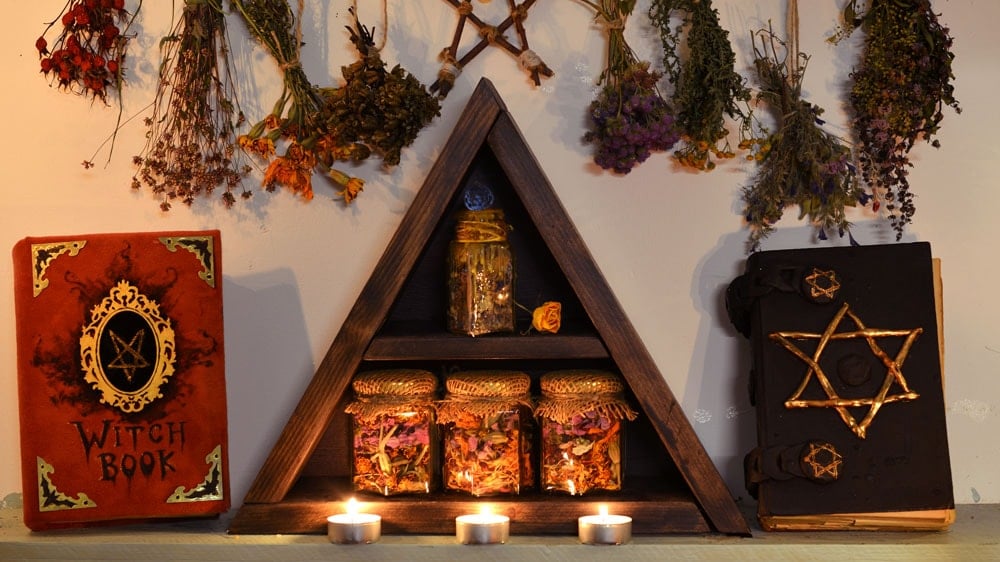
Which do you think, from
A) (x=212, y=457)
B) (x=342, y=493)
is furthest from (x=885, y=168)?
(x=212, y=457)

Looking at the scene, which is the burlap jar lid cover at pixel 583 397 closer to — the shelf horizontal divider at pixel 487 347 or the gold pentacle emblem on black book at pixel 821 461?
the shelf horizontal divider at pixel 487 347

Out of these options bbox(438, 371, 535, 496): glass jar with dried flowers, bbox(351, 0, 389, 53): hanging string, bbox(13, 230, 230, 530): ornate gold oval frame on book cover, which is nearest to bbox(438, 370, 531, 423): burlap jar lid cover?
bbox(438, 371, 535, 496): glass jar with dried flowers

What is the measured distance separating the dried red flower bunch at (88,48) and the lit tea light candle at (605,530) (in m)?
0.91

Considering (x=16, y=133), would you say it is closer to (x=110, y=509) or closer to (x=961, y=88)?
(x=110, y=509)

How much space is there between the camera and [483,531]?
1.29 meters

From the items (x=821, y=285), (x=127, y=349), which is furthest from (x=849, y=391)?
(x=127, y=349)

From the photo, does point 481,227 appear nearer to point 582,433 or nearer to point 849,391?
point 582,433

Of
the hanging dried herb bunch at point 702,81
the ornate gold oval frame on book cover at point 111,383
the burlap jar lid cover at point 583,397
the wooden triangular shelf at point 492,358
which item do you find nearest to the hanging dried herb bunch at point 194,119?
the ornate gold oval frame on book cover at point 111,383

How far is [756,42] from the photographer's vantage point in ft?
4.83

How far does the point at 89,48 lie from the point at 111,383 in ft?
1.61

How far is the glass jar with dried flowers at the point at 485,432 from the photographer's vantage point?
136 cm

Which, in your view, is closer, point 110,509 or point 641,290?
point 110,509

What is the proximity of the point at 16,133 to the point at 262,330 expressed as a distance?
1.51ft

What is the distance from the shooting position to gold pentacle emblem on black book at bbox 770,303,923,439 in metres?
1.35
